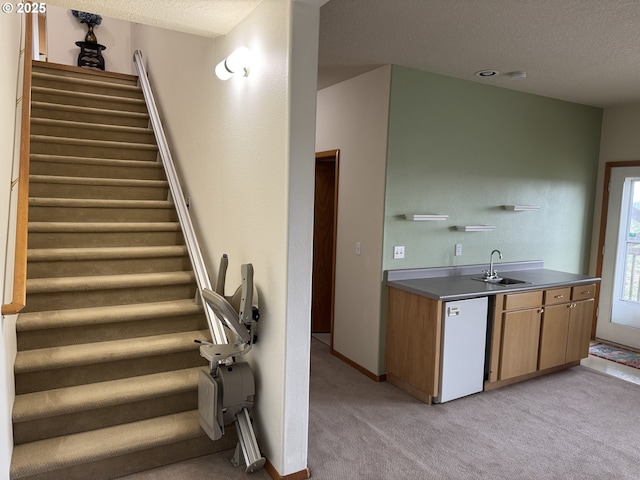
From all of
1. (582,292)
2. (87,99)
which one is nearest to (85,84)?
(87,99)

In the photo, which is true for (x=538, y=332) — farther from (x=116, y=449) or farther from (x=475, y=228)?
(x=116, y=449)

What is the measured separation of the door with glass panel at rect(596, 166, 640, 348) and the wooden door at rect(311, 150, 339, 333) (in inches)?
118

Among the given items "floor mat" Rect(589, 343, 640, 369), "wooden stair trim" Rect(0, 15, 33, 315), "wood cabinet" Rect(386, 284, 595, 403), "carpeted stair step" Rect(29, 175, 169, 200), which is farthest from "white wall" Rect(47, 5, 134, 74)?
"floor mat" Rect(589, 343, 640, 369)

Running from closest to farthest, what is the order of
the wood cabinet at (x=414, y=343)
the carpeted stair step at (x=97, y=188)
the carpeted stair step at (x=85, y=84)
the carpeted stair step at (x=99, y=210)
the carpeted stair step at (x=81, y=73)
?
the wood cabinet at (x=414, y=343) < the carpeted stair step at (x=99, y=210) < the carpeted stair step at (x=97, y=188) < the carpeted stair step at (x=85, y=84) < the carpeted stair step at (x=81, y=73)

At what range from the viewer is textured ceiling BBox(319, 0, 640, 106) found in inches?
96.9

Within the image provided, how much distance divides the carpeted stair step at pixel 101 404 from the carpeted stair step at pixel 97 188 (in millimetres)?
1760

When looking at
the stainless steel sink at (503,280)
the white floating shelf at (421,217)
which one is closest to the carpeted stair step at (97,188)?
the white floating shelf at (421,217)

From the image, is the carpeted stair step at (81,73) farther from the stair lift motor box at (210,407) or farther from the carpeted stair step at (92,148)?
the stair lift motor box at (210,407)

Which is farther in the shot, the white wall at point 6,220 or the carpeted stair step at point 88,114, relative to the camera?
the carpeted stair step at point 88,114

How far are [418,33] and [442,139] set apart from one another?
1.19m

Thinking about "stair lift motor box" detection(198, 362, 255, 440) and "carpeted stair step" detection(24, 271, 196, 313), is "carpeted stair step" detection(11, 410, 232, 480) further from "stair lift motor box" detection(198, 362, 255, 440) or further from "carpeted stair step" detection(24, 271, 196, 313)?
"carpeted stair step" detection(24, 271, 196, 313)

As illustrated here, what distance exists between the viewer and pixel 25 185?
7.69 feet

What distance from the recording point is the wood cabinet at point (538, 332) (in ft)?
11.6

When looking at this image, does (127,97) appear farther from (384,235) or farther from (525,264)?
(525,264)
